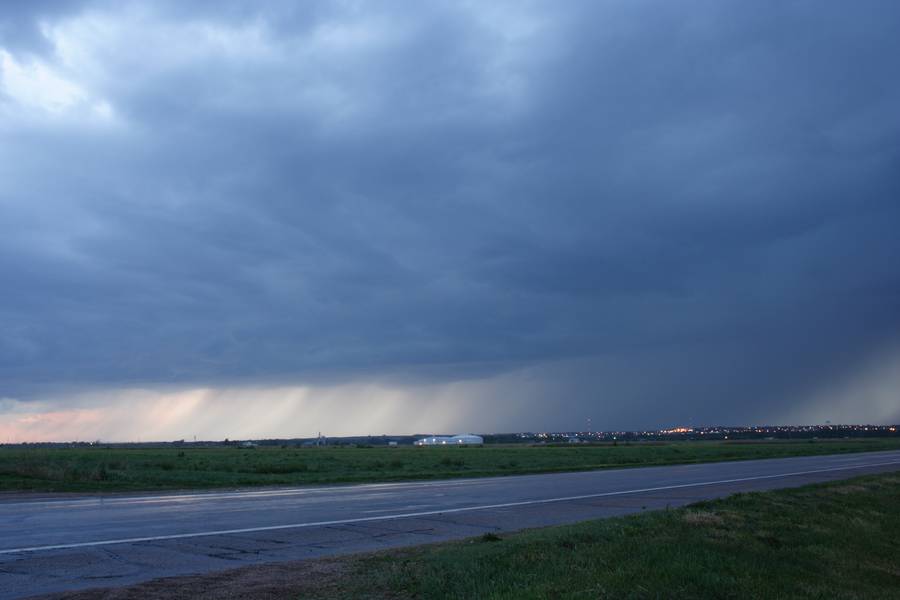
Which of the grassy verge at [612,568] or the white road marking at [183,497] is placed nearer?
the grassy verge at [612,568]

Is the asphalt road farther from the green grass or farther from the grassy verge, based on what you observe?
the green grass

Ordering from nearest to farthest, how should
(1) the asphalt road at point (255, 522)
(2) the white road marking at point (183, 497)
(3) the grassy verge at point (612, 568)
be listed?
(3) the grassy verge at point (612, 568)
(1) the asphalt road at point (255, 522)
(2) the white road marking at point (183, 497)

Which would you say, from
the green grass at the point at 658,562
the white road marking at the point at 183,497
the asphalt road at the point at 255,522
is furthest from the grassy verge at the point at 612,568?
the white road marking at the point at 183,497

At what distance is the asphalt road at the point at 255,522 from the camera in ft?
36.4

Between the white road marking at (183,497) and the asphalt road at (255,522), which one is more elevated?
the white road marking at (183,497)

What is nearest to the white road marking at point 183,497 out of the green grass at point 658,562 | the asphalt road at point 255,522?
the asphalt road at point 255,522

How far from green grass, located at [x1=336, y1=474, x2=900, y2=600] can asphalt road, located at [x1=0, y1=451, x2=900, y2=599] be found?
8.39 feet

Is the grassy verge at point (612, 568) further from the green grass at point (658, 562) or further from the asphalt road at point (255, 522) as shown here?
the asphalt road at point (255, 522)

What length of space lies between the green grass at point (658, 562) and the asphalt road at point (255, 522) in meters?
2.56

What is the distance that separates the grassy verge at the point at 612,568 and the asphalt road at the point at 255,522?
1.61m

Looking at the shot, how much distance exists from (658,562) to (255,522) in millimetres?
9638

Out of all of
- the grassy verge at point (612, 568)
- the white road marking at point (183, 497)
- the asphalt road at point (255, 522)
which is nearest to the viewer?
the grassy verge at point (612, 568)

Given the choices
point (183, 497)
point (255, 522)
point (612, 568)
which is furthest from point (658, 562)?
point (183, 497)

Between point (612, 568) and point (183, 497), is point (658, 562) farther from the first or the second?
point (183, 497)
